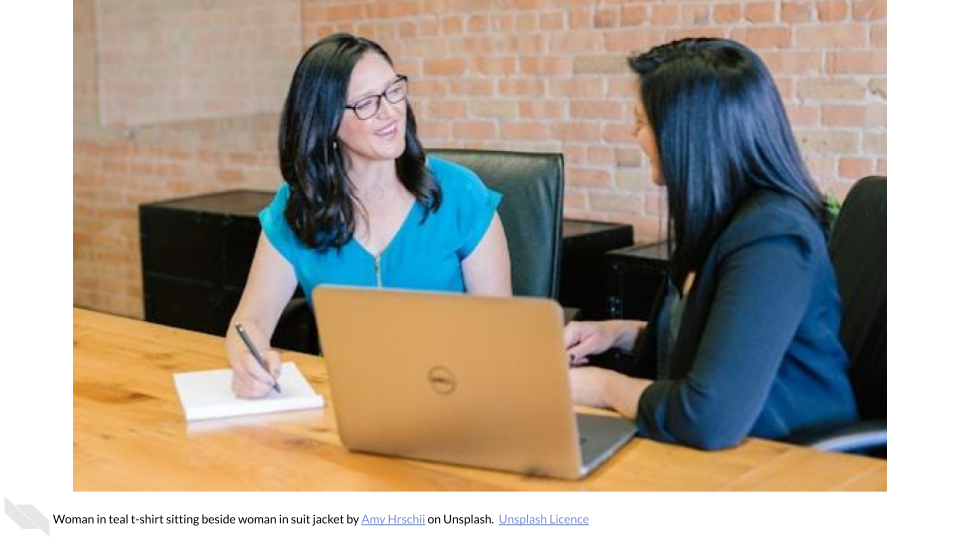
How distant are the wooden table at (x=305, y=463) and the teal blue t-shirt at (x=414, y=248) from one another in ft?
1.53

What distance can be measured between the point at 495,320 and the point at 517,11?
261 centimetres

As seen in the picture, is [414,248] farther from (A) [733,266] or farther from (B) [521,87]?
(B) [521,87]

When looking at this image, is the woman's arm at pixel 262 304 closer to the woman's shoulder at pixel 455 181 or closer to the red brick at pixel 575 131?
the woman's shoulder at pixel 455 181

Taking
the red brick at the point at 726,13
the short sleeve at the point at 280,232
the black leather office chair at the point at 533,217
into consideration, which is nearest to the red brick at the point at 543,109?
the red brick at the point at 726,13

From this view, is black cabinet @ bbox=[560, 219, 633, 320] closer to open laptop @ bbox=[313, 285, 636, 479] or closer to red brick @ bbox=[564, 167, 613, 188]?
red brick @ bbox=[564, 167, 613, 188]

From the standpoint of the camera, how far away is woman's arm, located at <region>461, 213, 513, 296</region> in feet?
8.66

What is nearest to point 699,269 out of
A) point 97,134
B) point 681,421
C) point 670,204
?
point 670,204

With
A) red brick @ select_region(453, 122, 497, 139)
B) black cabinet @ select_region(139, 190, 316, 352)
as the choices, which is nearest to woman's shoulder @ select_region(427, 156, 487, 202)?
red brick @ select_region(453, 122, 497, 139)

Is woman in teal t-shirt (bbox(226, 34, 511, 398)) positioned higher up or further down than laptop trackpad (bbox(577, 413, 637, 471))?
higher up

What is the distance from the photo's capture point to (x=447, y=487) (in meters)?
1.69

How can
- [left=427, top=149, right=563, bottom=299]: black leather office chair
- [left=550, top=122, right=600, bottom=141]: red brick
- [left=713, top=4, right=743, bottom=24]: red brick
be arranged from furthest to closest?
[left=550, top=122, right=600, bottom=141]: red brick < [left=713, top=4, right=743, bottom=24]: red brick < [left=427, top=149, right=563, bottom=299]: black leather office chair

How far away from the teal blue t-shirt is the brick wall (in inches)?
35.7

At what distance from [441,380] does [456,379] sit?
0.8 inches
